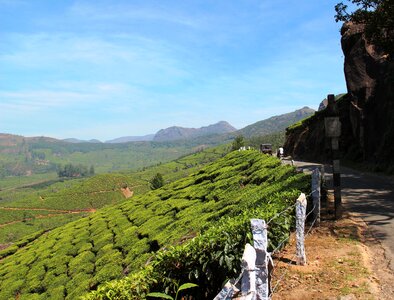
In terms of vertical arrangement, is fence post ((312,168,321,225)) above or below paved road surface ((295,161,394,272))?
above

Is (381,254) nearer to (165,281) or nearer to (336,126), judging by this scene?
(336,126)

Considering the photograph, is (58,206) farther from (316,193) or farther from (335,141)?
(335,141)

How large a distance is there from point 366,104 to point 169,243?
2472cm

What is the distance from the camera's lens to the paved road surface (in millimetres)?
11049

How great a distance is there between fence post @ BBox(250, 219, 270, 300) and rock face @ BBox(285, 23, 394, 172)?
24.9m

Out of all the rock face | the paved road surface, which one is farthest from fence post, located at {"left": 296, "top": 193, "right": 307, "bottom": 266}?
the rock face

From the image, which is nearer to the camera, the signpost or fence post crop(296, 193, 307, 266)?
fence post crop(296, 193, 307, 266)

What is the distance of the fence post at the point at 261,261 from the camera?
5.08 metres

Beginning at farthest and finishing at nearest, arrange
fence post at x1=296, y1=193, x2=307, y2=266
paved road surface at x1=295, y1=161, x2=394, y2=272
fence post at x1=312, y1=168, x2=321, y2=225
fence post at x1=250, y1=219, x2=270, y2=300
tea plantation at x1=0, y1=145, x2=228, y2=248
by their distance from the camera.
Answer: tea plantation at x1=0, y1=145, x2=228, y2=248 < fence post at x1=312, y1=168, x2=321, y2=225 < paved road surface at x1=295, y1=161, x2=394, y2=272 < fence post at x1=296, y1=193, x2=307, y2=266 < fence post at x1=250, y1=219, x2=270, y2=300

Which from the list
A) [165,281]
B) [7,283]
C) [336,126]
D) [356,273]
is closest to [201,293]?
[165,281]

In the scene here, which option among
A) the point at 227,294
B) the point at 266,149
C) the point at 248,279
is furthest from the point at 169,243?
the point at 266,149

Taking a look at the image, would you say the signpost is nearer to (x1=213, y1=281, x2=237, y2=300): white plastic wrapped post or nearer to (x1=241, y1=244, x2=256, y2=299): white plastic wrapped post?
(x1=241, y1=244, x2=256, y2=299): white plastic wrapped post

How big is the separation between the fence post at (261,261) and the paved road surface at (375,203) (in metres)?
5.37

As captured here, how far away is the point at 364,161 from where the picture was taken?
31.7 m
